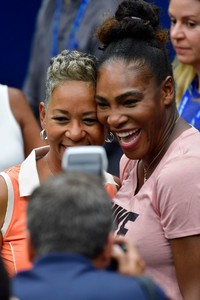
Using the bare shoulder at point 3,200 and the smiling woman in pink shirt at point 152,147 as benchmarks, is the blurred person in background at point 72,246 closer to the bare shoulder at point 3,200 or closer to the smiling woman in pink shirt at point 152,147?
the smiling woman in pink shirt at point 152,147

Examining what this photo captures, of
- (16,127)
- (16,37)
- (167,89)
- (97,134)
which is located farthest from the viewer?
(16,37)

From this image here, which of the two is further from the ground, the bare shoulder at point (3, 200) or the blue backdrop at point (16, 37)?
the bare shoulder at point (3, 200)

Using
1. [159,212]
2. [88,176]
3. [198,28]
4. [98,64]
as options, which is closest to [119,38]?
[98,64]

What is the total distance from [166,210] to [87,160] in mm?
1092

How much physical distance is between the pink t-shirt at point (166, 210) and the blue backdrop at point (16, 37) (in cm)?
375

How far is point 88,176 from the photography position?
2986 mm

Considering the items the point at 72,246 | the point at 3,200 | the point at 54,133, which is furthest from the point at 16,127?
the point at 72,246

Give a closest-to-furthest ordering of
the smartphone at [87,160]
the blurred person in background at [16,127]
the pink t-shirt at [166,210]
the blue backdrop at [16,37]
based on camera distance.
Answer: the smartphone at [87,160] → the pink t-shirt at [166,210] → the blurred person in background at [16,127] → the blue backdrop at [16,37]

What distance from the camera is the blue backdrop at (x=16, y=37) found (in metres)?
7.88

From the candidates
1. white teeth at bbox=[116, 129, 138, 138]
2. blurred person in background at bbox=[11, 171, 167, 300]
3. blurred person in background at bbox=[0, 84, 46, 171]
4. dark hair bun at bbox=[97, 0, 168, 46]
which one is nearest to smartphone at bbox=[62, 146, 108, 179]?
blurred person in background at bbox=[11, 171, 167, 300]

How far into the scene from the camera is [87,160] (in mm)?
3021

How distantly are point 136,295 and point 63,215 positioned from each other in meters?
0.29

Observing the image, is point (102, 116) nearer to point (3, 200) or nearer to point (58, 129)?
point (58, 129)

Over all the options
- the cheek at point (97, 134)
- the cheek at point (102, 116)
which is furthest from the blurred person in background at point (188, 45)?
the cheek at point (102, 116)
